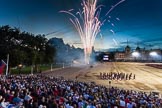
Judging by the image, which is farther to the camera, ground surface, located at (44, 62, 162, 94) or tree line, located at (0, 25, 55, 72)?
tree line, located at (0, 25, 55, 72)

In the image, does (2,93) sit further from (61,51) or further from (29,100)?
(61,51)

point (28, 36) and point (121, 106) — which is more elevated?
point (28, 36)

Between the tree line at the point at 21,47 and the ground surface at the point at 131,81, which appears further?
the tree line at the point at 21,47

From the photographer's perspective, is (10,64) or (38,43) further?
(38,43)

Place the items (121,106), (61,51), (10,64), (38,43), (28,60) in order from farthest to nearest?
(61,51) → (38,43) → (28,60) → (10,64) → (121,106)

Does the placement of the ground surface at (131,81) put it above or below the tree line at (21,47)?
below

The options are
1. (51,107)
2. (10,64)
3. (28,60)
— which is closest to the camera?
(51,107)

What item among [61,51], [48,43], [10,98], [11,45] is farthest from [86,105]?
[61,51]

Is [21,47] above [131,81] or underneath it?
above

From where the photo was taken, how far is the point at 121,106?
18.1 m

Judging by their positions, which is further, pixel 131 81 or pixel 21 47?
pixel 21 47

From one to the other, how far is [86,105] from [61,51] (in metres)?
179

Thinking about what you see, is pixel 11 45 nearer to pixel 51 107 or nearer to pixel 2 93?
pixel 2 93

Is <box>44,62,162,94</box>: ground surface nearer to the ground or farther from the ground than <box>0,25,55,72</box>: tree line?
nearer to the ground
